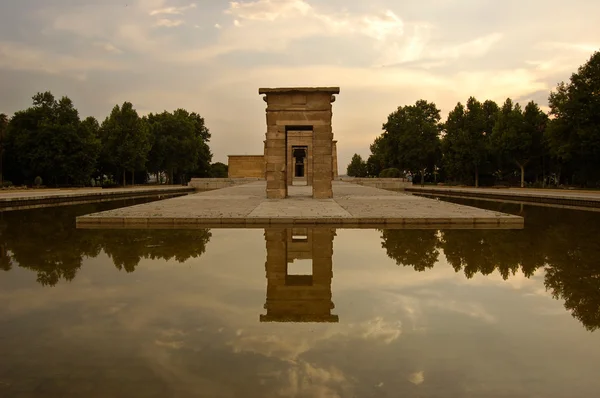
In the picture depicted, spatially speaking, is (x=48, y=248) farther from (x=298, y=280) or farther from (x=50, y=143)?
(x=50, y=143)

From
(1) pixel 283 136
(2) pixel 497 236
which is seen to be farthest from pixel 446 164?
(2) pixel 497 236

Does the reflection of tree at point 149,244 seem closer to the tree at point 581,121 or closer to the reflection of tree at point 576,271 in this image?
the reflection of tree at point 576,271

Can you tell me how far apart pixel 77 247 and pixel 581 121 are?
38.4 m

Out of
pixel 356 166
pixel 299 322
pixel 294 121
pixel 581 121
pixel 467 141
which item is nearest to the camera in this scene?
pixel 299 322

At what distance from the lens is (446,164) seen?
2122 inches

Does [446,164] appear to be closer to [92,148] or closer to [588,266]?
[92,148]

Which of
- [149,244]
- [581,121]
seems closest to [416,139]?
[581,121]

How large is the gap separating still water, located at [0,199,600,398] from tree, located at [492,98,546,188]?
137 feet

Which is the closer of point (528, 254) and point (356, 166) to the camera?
point (528, 254)

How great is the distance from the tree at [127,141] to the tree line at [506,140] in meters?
31.8

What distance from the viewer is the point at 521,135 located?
46406 mm

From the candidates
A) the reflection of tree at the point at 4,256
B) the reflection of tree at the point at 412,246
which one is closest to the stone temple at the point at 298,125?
the reflection of tree at the point at 412,246

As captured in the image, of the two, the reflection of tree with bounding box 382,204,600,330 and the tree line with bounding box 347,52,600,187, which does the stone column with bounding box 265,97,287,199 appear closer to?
the reflection of tree with bounding box 382,204,600,330

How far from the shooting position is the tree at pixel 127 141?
47938 millimetres
